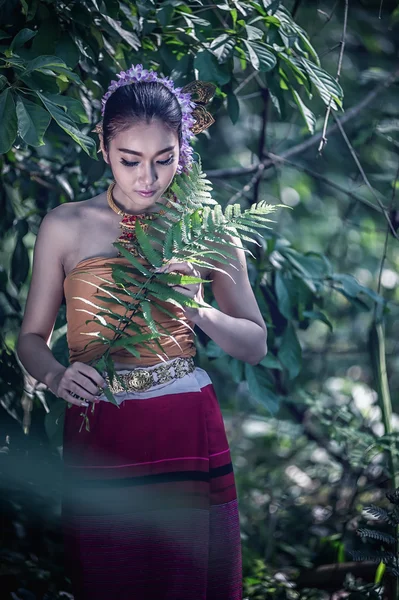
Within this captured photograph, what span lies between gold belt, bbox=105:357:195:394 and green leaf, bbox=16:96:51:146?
22.2 inches

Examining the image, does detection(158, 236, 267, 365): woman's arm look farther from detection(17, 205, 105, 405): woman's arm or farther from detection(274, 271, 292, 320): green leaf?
detection(274, 271, 292, 320): green leaf

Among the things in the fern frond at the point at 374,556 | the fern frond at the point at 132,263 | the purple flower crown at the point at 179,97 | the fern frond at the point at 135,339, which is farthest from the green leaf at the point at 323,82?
the fern frond at the point at 374,556

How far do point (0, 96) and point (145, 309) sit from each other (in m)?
0.65

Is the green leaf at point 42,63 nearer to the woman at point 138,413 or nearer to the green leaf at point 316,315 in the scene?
the woman at point 138,413

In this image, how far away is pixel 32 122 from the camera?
1718mm

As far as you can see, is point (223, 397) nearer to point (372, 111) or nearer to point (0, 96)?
point (372, 111)

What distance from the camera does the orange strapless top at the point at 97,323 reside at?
66.9 inches

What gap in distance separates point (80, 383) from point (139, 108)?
0.64 metres

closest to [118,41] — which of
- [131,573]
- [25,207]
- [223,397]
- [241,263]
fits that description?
[25,207]

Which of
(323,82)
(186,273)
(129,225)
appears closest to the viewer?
(186,273)

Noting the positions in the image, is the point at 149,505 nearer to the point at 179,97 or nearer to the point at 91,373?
the point at 91,373

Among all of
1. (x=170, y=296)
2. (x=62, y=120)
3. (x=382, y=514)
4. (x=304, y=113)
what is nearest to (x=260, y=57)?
(x=304, y=113)

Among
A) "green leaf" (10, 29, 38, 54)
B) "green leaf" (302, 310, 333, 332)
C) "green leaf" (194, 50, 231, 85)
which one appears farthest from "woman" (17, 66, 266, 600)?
"green leaf" (302, 310, 333, 332)

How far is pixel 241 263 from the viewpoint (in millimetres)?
1844
